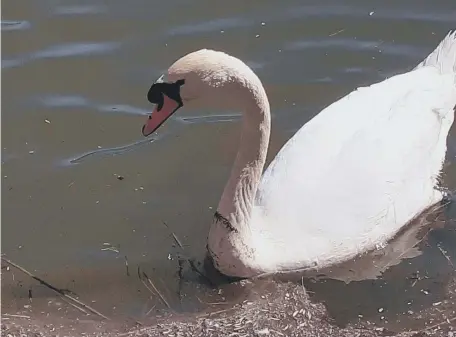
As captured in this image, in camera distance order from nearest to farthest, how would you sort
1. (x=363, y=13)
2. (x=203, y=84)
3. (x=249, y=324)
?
(x=203, y=84) < (x=249, y=324) < (x=363, y=13)

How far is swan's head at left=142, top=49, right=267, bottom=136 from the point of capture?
4672mm

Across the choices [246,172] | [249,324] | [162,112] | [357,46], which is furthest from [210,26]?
[249,324]

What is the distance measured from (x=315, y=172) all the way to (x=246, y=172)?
54 cm

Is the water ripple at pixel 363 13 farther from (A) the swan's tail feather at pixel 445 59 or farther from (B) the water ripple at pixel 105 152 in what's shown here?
(B) the water ripple at pixel 105 152

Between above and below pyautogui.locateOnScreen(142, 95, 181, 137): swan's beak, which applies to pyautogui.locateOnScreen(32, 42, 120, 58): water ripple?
below

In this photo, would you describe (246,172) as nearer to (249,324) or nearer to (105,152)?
(249,324)

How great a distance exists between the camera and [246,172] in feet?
17.2

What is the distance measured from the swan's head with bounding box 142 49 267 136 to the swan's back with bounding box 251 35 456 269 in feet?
2.75

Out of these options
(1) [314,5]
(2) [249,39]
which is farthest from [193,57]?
(1) [314,5]

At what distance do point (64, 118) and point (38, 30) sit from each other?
116cm

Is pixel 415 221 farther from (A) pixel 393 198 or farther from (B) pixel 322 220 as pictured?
(B) pixel 322 220

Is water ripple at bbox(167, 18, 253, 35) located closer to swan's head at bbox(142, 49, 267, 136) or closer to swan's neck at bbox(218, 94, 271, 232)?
swan's neck at bbox(218, 94, 271, 232)

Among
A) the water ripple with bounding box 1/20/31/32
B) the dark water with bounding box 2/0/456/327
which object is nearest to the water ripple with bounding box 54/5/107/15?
the dark water with bounding box 2/0/456/327

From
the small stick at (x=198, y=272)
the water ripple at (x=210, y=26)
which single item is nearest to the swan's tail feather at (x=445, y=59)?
the water ripple at (x=210, y=26)
